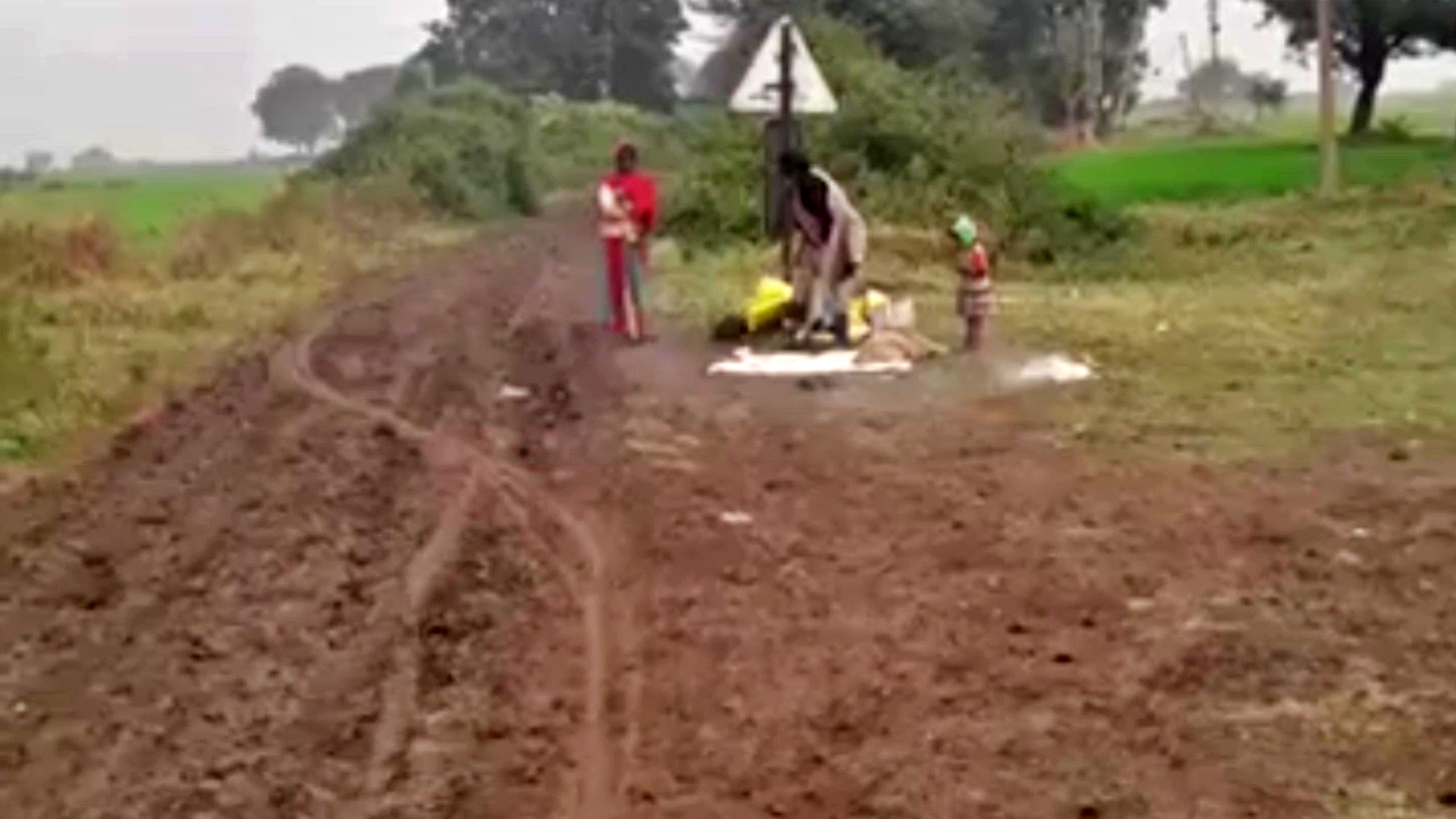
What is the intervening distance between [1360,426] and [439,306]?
44.5 feet

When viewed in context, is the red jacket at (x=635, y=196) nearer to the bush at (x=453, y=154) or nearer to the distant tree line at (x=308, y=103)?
the bush at (x=453, y=154)

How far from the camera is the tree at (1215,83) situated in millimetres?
104000

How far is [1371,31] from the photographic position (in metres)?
64.1

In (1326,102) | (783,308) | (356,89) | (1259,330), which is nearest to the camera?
(783,308)

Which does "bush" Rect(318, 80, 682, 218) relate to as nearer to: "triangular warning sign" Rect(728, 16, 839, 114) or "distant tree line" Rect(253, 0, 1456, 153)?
"distant tree line" Rect(253, 0, 1456, 153)

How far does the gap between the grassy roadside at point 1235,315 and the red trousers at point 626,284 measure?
32.6 inches

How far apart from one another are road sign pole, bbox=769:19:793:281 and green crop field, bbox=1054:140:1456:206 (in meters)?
18.9

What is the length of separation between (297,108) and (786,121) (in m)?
142

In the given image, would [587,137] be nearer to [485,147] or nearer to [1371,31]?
[485,147]

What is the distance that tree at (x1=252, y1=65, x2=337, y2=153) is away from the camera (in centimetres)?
15712

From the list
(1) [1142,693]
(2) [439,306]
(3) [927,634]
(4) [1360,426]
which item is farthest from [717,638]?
(2) [439,306]

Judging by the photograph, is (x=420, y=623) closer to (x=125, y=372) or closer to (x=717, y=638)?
(x=717, y=638)

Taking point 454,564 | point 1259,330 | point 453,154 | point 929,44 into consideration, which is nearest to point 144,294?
point 1259,330

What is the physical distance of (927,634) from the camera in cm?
927
